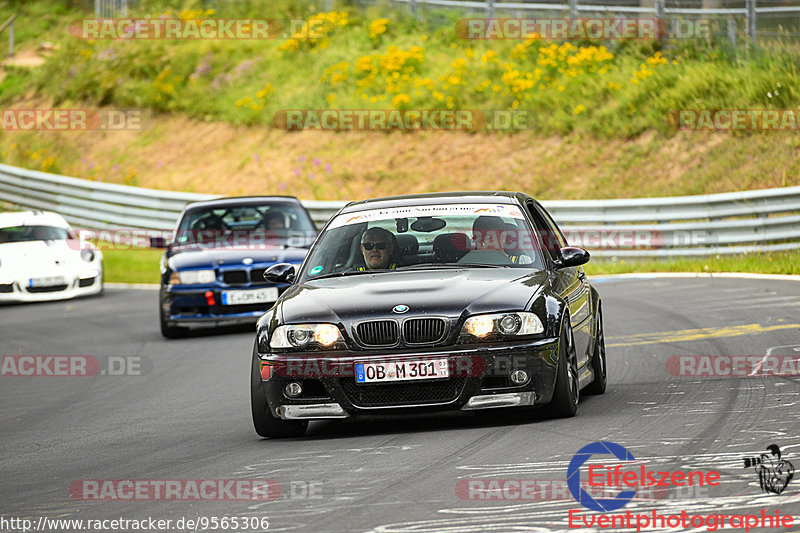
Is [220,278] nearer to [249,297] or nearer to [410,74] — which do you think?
[249,297]

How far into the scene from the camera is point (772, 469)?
6578mm

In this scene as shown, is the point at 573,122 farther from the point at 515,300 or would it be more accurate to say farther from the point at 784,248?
the point at 515,300

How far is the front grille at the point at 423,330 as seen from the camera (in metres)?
8.10

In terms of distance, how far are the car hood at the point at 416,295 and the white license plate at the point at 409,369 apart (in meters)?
0.29

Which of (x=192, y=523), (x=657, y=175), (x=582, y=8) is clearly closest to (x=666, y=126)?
(x=657, y=175)

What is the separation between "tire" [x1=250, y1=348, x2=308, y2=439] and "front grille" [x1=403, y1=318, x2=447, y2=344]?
951 mm

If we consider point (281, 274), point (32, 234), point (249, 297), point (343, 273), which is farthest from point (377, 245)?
point (32, 234)

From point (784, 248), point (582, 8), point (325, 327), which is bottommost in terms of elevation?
point (784, 248)

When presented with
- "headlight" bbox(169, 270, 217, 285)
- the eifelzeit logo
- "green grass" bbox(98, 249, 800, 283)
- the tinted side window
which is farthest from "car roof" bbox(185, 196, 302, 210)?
the eifelzeit logo

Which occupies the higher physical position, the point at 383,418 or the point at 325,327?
the point at 325,327

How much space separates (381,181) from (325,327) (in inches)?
985

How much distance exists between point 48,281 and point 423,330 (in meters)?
14.9

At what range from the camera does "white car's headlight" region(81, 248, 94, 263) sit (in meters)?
22.3

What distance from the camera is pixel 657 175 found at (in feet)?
91.9
